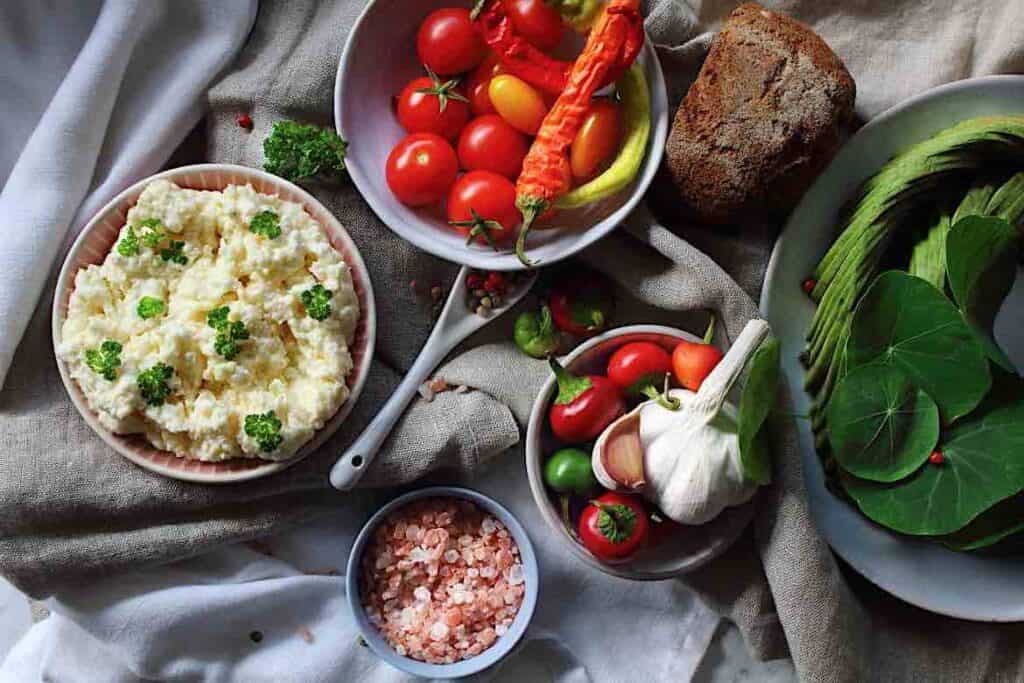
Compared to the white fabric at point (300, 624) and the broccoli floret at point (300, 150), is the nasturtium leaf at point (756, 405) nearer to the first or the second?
the white fabric at point (300, 624)

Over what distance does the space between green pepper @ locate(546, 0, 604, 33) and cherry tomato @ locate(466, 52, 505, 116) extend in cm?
15

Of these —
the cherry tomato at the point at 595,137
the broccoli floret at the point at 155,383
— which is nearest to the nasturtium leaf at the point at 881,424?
the cherry tomato at the point at 595,137

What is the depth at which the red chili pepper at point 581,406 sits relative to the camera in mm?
1656

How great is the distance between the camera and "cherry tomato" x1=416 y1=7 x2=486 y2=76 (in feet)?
5.64

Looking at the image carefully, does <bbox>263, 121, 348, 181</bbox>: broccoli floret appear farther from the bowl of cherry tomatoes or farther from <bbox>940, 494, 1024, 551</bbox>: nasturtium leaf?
<bbox>940, 494, 1024, 551</bbox>: nasturtium leaf

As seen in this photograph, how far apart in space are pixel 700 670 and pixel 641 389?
1.98ft

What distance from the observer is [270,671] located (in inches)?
70.7

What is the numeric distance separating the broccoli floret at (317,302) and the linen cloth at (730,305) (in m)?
0.22

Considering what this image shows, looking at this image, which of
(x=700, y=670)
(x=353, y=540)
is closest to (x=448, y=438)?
(x=353, y=540)

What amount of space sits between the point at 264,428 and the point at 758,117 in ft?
3.14

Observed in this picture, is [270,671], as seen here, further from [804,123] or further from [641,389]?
[804,123]

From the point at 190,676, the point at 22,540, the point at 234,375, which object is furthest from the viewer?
the point at 190,676

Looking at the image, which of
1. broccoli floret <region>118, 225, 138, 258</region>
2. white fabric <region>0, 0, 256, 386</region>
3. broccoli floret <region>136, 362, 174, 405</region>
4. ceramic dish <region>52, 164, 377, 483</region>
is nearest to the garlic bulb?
ceramic dish <region>52, 164, 377, 483</region>

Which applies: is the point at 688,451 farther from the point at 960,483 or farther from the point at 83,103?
the point at 83,103
